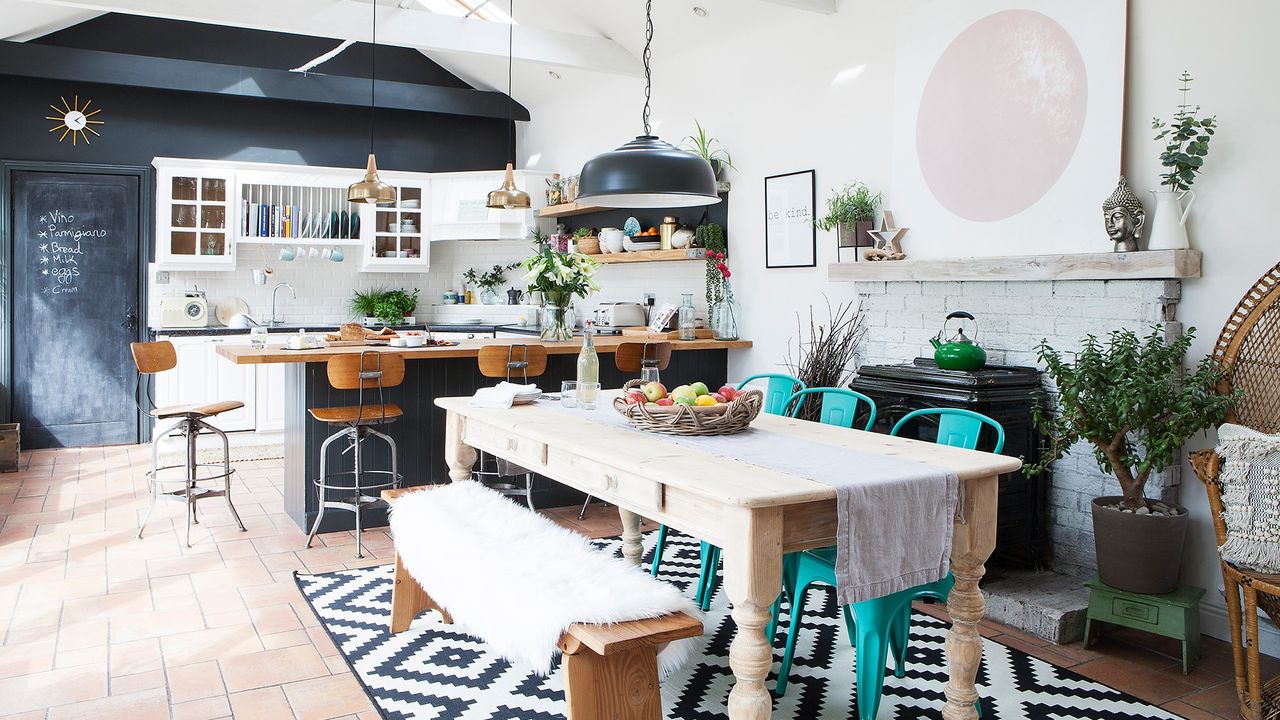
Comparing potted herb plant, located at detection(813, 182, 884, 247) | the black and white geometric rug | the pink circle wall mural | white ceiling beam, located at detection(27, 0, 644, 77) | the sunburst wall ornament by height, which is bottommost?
the black and white geometric rug

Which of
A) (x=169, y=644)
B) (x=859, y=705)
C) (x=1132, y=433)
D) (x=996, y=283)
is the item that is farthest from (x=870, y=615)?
(x=169, y=644)

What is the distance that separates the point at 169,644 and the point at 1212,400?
4034 millimetres

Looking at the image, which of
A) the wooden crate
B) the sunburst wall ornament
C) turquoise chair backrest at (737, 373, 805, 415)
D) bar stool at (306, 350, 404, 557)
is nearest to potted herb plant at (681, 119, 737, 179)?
turquoise chair backrest at (737, 373, 805, 415)

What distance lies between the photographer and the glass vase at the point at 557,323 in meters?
6.15

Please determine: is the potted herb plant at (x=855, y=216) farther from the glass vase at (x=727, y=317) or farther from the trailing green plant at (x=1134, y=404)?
the trailing green plant at (x=1134, y=404)

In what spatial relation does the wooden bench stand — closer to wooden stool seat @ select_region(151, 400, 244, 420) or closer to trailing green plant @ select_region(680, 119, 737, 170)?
wooden stool seat @ select_region(151, 400, 244, 420)

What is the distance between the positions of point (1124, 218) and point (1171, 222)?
0.59ft

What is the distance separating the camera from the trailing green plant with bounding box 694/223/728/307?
6.89 metres

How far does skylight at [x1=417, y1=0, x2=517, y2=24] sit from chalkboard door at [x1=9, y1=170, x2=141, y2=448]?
9.82 ft

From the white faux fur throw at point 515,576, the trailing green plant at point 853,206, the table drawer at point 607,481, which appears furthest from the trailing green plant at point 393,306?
the table drawer at point 607,481

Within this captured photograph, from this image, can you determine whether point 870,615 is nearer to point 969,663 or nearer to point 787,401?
point 969,663

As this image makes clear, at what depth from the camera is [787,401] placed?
14.2ft

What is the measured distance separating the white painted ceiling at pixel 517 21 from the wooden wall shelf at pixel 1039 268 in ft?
5.72

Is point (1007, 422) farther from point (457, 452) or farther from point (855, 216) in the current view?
point (457, 452)
